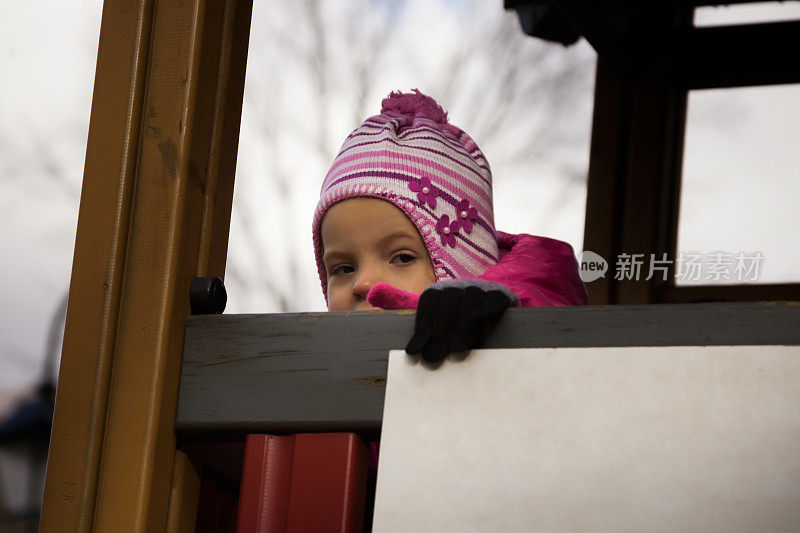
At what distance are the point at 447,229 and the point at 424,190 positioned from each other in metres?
0.07

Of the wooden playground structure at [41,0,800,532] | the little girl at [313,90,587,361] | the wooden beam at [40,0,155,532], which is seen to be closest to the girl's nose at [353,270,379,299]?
the little girl at [313,90,587,361]

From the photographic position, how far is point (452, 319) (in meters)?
1.11

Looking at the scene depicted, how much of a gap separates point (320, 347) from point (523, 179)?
1503 millimetres

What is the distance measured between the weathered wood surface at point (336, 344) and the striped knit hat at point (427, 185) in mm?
517

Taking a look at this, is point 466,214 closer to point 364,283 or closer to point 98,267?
point 364,283

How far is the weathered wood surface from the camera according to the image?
1.07 meters

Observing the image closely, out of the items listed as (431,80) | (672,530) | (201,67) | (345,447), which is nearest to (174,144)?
(201,67)

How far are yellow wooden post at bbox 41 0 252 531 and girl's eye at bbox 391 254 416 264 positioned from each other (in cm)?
41

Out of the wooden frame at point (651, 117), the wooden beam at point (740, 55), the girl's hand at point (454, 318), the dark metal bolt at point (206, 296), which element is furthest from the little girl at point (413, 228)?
the wooden beam at point (740, 55)

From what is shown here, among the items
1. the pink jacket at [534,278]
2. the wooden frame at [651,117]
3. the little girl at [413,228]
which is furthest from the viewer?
the wooden frame at [651,117]

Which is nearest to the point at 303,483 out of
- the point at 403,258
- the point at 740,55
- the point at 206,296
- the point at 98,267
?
the point at 206,296

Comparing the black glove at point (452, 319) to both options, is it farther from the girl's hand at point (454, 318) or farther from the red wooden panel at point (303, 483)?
the red wooden panel at point (303, 483)

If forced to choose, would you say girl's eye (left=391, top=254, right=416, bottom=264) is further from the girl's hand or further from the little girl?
the girl's hand

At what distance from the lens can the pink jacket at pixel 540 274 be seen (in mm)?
1566
